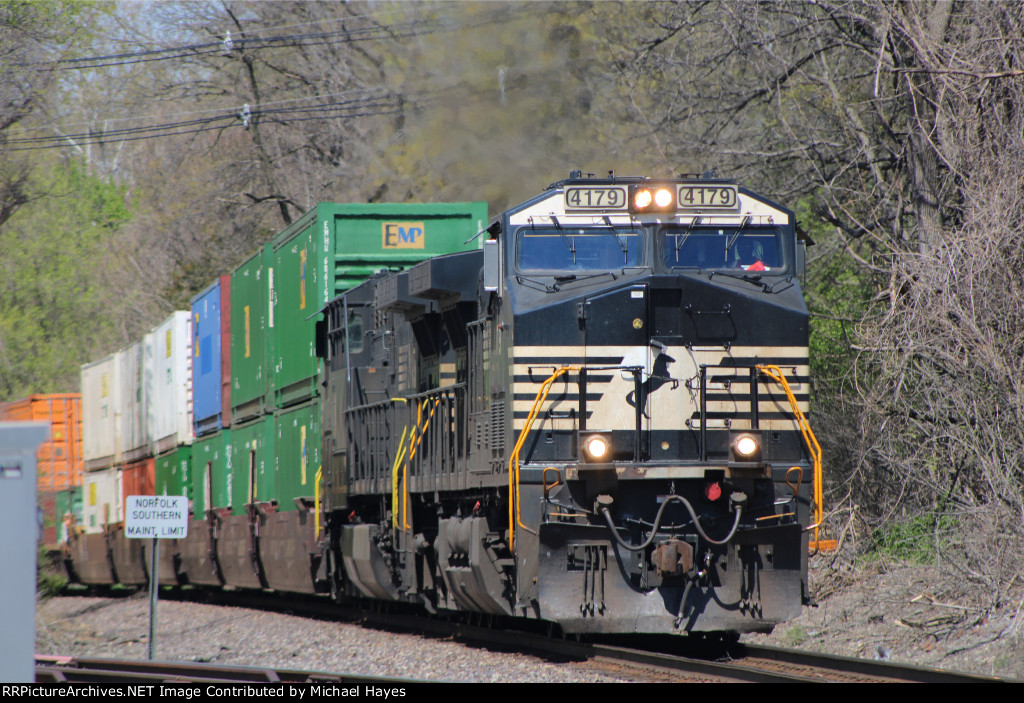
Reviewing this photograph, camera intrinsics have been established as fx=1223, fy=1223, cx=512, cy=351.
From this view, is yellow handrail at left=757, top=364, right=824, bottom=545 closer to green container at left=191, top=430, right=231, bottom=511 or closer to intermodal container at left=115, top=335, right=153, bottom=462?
green container at left=191, top=430, right=231, bottom=511

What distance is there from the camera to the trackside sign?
34.8 feet

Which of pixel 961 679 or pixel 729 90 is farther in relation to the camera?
pixel 729 90

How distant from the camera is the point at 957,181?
42.7ft

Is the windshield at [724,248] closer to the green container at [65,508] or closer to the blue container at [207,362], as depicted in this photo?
the blue container at [207,362]

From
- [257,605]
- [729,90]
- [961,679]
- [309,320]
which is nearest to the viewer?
[961,679]

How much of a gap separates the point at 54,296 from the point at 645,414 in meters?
32.3

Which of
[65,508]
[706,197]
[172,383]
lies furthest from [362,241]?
[65,508]

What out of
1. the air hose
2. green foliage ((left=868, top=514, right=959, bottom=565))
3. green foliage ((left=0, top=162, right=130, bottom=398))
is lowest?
green foliage ((left=868, top=514, right=959, bottom=565))

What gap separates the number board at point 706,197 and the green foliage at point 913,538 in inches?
175

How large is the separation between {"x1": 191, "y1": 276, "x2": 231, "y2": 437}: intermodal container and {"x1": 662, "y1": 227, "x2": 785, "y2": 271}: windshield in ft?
35.1

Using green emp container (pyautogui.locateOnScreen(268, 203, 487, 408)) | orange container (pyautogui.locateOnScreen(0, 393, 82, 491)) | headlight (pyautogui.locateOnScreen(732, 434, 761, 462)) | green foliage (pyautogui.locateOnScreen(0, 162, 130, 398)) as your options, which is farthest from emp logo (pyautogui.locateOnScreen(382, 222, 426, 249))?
green foliage (pyautogui.locateOnScreen(0, 162, 130, 398))

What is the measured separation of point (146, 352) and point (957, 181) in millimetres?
15458
